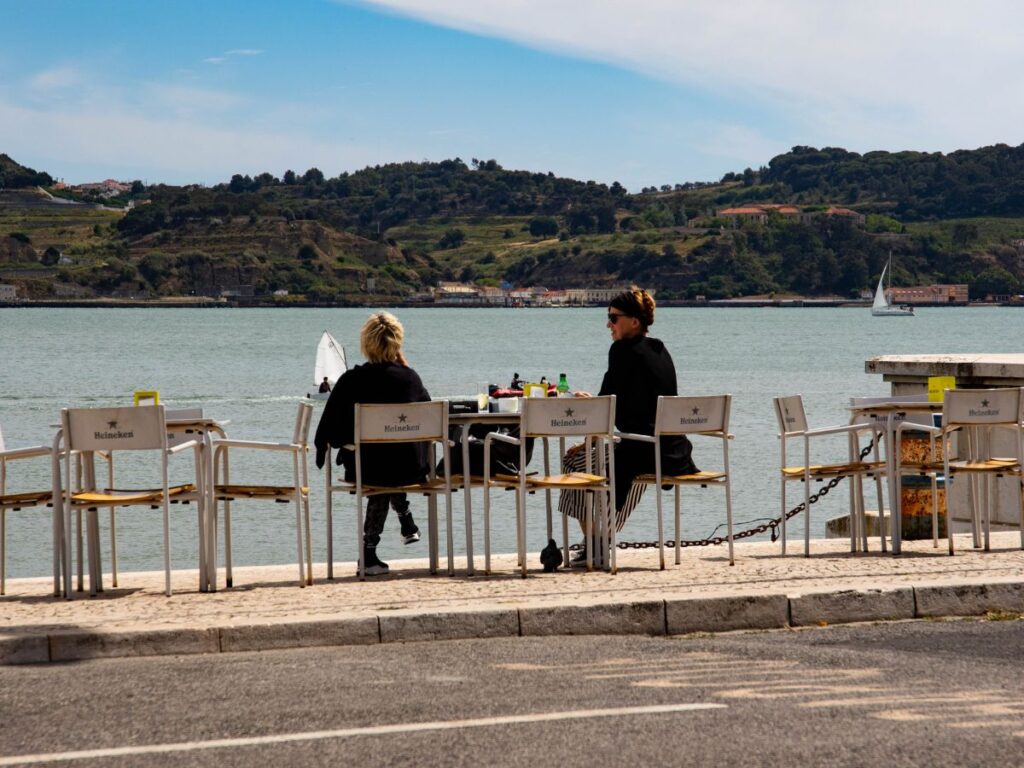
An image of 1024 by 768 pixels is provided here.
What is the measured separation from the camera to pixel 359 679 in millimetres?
6617

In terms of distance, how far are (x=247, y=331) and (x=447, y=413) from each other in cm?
13937

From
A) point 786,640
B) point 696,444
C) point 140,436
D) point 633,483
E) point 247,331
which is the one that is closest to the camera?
point 786,640

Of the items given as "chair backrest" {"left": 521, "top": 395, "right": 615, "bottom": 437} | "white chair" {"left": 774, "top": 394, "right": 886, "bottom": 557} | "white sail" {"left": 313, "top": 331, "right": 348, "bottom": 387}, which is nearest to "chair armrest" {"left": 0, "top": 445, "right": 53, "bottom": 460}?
→ "chair backrest" {"left": 521, "top": 395, "right": 615, "bottom": 437}

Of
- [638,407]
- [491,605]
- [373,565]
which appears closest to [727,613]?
[491,605]

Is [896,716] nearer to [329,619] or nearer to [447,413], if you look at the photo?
[329,619]

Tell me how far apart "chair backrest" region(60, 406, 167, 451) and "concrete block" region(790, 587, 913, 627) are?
3265 mm

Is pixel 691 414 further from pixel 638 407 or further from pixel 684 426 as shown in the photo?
pixel 638 407

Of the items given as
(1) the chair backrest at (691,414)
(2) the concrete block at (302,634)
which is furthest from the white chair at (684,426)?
(2) the concrete block at (302,634)

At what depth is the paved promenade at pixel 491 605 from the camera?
24.5 feet

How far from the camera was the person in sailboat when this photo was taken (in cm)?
934

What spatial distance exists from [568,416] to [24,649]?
10.9 ft

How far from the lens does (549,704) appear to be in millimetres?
6027

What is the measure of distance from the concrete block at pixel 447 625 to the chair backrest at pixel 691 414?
7.05ft

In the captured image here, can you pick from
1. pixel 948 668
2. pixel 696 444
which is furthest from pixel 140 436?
pixel 696 444
